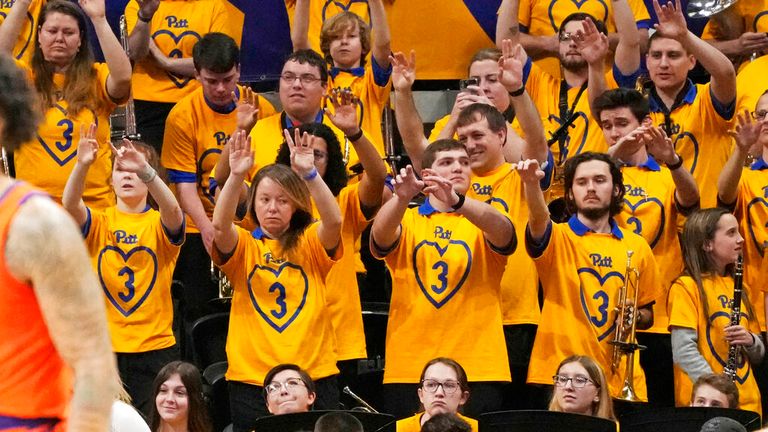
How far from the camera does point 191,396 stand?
20.3 feet

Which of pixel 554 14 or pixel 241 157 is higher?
pixel 554 14

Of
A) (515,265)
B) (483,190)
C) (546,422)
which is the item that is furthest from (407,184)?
(546,422)

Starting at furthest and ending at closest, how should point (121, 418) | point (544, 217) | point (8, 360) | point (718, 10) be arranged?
point (718, 10)
point (544, 217)
point (121, 418)
point (8, 360)

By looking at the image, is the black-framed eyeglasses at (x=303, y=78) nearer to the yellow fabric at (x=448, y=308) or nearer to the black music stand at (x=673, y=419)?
the yellow fabric at (x=448, y=308)

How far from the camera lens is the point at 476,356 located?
642 centimetres

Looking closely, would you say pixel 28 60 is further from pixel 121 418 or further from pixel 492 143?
pixel 121 418

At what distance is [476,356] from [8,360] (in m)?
3.86

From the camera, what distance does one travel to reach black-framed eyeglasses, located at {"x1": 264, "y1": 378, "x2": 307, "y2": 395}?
19.9ft

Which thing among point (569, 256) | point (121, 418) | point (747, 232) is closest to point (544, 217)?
point (569, 256)

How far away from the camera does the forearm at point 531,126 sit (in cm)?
688

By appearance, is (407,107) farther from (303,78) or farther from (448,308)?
(448,308)

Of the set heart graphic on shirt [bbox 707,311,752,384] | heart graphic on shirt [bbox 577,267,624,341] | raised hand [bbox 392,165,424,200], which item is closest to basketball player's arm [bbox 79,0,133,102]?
raised hand [bbox 392,165,424,200]

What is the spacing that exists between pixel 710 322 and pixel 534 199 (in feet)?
4.13

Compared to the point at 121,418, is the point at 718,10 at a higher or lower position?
higher
